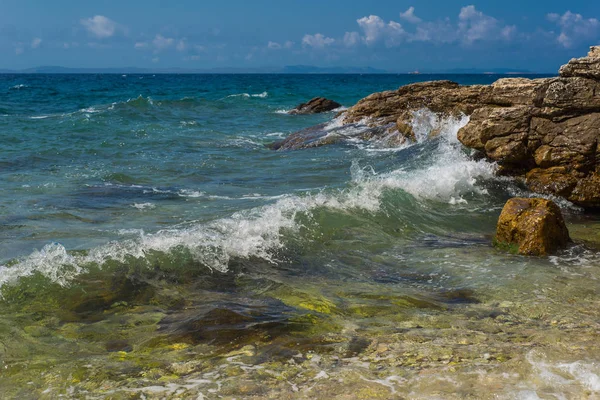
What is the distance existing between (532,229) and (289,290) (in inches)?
132

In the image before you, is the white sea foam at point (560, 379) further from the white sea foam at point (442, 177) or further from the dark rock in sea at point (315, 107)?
the dark rock in sea at point (315, 107)

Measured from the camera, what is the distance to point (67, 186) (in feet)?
41.3

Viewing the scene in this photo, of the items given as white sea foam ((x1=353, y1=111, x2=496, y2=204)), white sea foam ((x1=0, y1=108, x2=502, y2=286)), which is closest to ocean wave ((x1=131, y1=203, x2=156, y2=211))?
white sea foam ((x1=0, y1=108, x2=502, y2=286))

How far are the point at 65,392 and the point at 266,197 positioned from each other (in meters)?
7.54

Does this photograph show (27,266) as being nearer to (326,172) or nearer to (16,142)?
(326,172)

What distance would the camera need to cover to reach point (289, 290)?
6.44m

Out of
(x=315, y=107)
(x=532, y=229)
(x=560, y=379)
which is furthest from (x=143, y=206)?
(x=315, y=107)

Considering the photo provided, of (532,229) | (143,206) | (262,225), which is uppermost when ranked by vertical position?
(532,229)

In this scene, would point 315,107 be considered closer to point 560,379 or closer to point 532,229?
point 532,229

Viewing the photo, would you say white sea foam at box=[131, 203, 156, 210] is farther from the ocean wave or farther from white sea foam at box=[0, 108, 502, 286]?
white sea foam at box=[0, 108, 502, 286]

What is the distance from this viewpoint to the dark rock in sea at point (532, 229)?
7.66m

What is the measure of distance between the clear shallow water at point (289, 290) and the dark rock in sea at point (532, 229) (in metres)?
0.27

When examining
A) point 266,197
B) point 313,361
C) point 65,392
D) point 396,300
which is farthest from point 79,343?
point 266,197

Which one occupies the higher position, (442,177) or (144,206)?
(442,177)
